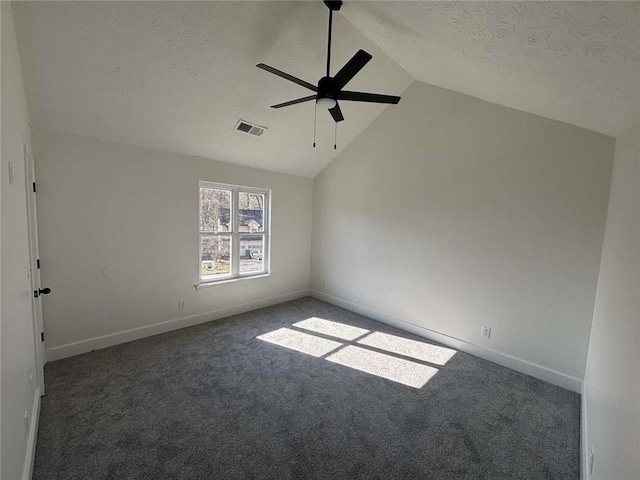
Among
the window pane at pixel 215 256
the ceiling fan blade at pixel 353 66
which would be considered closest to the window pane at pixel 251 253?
the window pane at pixel 215 256

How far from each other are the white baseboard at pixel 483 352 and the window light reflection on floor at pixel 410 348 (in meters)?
0.14

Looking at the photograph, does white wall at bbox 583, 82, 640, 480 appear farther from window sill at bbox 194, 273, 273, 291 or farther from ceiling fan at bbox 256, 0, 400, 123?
window sill at bbox 194, 273, 273, 291

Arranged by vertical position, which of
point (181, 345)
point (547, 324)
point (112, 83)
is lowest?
point (181, 345)

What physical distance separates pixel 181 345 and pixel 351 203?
3136 mm

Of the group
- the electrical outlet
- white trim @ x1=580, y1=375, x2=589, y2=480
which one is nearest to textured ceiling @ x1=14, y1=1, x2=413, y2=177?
the electrical outlet

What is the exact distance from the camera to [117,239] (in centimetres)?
312

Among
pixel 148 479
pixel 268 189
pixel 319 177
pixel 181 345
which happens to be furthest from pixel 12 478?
pixel 319 177

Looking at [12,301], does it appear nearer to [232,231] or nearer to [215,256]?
[215,256]

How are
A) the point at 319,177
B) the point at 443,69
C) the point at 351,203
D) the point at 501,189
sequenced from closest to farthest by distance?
the point at 443,69
the point at 501,189
the point at 351,203
the point at 319,177

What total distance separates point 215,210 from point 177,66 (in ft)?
6.78

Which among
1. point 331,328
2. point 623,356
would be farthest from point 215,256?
point 623,356

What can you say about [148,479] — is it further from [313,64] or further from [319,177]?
[319,177]

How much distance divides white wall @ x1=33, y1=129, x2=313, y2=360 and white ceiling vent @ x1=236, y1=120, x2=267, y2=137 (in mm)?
759

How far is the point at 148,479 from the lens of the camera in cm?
160
